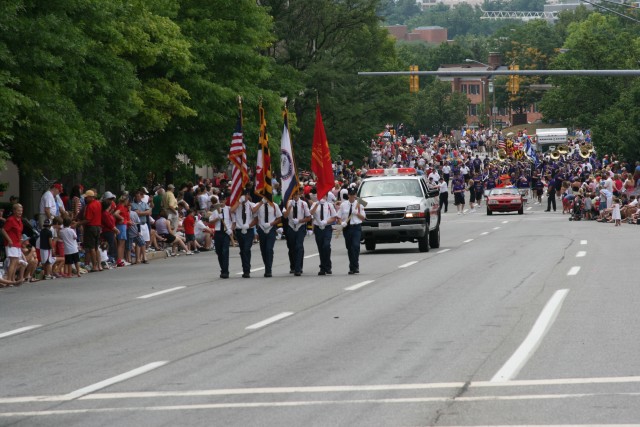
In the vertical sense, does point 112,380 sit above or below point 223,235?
below

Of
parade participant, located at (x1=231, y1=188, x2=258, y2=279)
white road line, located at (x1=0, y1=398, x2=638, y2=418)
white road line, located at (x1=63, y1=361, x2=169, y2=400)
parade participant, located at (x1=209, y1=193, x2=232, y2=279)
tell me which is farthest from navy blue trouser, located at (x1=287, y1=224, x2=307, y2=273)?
white road line, located at (x1=0, y1=398, x2=638, y2=418)

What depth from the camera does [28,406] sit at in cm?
1168

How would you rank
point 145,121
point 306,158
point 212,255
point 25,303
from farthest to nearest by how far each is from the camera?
point 306,158 → point 145,121 → point 212,255 → point 25,303

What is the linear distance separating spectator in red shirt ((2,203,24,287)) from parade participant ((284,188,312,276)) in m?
5.11

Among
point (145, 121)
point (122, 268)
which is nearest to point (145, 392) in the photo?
point (122, 268)

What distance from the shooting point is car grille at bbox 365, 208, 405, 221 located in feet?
109

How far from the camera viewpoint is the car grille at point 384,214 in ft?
109

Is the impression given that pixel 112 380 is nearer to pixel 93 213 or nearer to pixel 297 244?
pixel 297 244

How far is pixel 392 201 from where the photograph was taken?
110 ft

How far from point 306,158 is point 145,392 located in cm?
5886

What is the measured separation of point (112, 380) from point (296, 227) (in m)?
13.9

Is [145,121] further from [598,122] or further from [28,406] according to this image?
[598,122]

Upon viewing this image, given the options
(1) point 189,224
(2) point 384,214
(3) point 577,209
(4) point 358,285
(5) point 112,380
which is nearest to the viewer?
(5) point 112,380

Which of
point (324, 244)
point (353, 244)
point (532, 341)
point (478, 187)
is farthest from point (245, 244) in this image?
point (478, 187)
